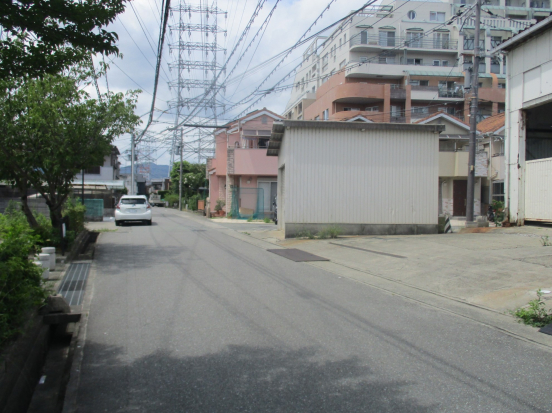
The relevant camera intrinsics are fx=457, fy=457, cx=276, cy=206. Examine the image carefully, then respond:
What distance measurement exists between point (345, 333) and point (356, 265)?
5596 mm

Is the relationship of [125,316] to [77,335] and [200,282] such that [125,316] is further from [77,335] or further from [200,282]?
[200,282]

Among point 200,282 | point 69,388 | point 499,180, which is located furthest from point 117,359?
point 499,180

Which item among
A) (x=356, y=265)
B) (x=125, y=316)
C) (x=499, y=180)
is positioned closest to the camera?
(x=125, y=316)

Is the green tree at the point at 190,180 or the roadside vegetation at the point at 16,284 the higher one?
the green tree at the point at 190,180

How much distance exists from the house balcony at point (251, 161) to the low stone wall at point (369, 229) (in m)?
15.8

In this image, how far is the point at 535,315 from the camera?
631cm

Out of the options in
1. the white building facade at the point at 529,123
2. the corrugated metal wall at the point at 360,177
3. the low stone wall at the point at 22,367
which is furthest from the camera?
the corrugated metal wall at the point at 360,177

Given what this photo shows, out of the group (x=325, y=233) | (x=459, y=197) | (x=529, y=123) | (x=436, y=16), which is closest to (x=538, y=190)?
(x=529, y=123)

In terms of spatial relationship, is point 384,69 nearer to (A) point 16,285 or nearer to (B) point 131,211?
(B) point 131,211

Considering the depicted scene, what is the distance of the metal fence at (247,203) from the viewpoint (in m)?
31.7

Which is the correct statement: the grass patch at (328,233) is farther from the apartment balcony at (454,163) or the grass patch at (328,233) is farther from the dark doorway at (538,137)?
the apartment balcony at (454,163)

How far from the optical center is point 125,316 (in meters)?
6.50

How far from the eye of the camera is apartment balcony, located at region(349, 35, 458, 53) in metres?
48.9

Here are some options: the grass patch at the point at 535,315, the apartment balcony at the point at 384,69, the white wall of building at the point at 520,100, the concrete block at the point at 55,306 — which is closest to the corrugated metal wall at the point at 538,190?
the white wall of building at the point at 520,100
